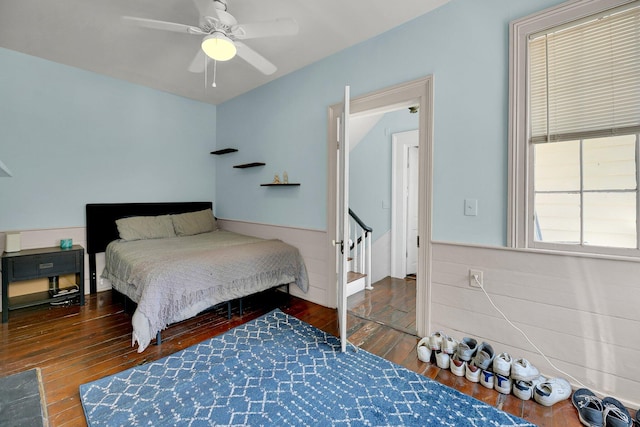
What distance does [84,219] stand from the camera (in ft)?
11.7

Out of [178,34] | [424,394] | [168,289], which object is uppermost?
[178,34]

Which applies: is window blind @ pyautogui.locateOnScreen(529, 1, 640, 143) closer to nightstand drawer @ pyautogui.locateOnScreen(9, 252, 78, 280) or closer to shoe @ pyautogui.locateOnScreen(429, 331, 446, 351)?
shoe @ pyautogui.locateOnScreen(429, 331, 446, 351)

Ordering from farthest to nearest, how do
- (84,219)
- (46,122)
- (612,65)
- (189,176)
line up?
(189,176), (84,219), (46,122), (612,65)

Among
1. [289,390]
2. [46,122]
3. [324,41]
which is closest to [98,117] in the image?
[46,122]

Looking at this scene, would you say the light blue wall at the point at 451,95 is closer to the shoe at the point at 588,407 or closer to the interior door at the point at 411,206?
the shoe at the point at 588,407

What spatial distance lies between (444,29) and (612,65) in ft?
3.63

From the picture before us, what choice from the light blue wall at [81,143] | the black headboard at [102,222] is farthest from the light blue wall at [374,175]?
the black headboard at [102,222]

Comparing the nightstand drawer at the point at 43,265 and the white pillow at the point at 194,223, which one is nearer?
the nightstand drawer at the point at 43,265

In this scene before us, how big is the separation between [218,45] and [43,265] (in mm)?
2939

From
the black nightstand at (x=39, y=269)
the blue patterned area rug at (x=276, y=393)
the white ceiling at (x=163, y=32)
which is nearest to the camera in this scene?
the blue patterned area rug at (x=276, y=393)

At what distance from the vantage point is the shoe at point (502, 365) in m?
1.84

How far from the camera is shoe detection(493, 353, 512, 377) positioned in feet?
6.04

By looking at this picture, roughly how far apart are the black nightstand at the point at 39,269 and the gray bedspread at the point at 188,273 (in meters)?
0.31

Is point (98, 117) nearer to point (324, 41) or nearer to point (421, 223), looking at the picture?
point (324, 41)
